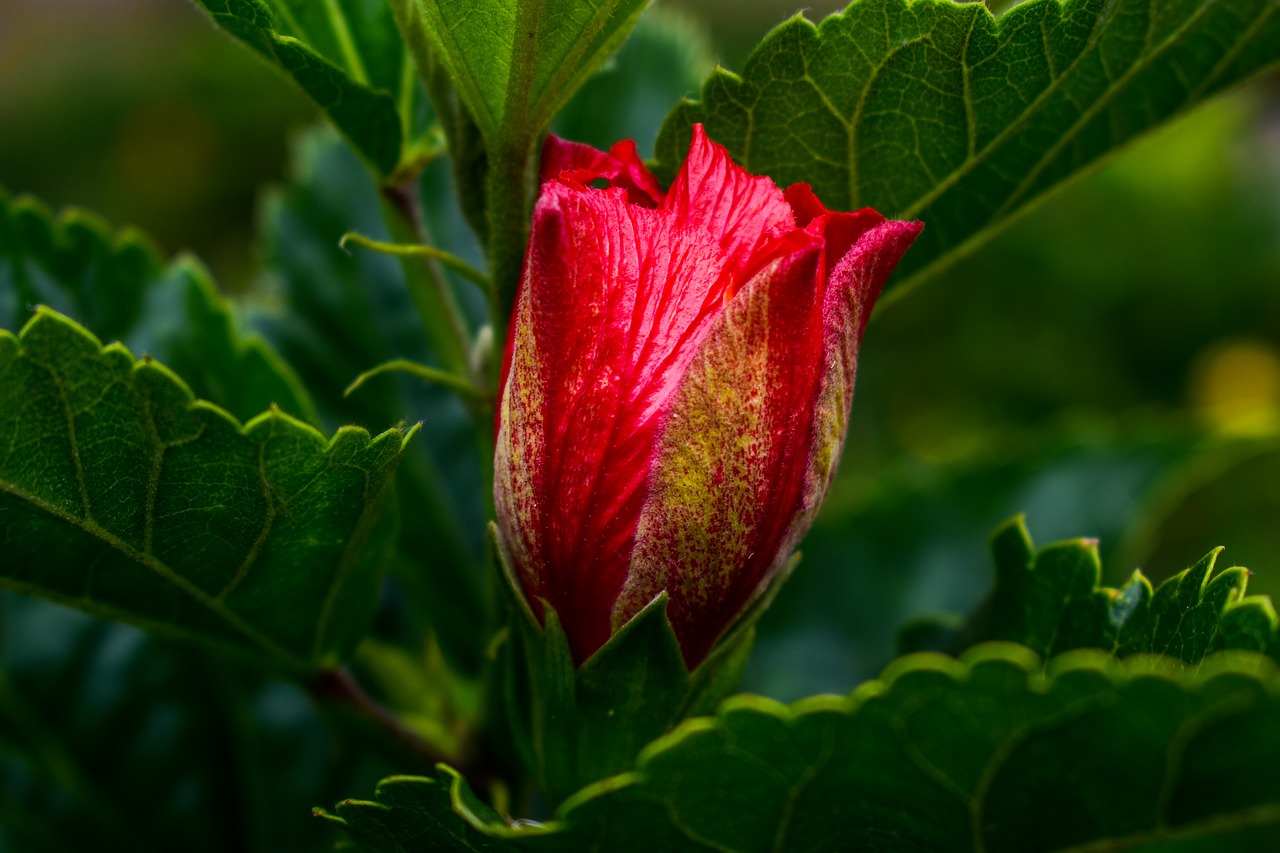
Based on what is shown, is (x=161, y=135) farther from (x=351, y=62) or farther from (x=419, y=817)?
(x=419, y=817)

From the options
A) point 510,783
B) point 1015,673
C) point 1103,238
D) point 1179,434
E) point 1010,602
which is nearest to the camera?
point 1015,673

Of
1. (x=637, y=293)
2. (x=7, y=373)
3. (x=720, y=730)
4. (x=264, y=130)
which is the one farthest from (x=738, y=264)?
(x=264, y=130)

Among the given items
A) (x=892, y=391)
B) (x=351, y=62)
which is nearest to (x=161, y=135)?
(x=892, y=391)

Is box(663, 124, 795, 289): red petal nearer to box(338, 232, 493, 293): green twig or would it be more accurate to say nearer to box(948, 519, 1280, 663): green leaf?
box(338, 232, 493, 293): green twig

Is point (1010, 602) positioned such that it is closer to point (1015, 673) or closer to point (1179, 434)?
point (1015, 673)

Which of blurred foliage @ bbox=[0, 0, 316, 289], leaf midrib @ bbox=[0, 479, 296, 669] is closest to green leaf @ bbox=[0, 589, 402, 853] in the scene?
leaf midrib @ bbox=[0, 479, 296, 669]

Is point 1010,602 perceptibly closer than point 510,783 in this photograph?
Yes

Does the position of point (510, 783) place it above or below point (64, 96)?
above

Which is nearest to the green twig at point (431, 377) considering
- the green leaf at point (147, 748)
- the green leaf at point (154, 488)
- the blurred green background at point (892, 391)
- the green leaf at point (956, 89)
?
the green leaf at point (154, 488)
